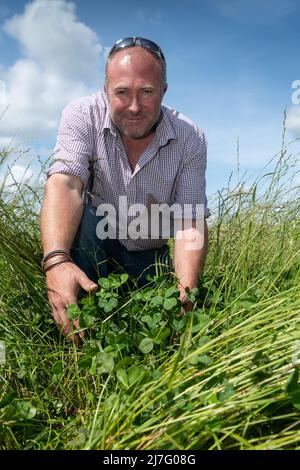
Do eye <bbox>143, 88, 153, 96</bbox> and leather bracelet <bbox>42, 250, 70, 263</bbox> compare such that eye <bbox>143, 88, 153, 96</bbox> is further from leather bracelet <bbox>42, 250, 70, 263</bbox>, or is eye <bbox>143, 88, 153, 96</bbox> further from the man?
leather bracelet <bbox>42, 250, 70, 263</bbox>

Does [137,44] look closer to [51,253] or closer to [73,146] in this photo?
[73,146]

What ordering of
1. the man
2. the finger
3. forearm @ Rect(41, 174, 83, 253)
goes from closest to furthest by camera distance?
the finger < forearm @ Rect(41, 174, 83, 253) < the man

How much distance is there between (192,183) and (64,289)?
3.62 feet

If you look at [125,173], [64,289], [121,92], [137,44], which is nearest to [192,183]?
[125,173]

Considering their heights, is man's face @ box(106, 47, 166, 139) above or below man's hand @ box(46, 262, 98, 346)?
above

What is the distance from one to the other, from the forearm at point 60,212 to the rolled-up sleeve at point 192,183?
0.61 metres

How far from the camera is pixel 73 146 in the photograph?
9.14ft

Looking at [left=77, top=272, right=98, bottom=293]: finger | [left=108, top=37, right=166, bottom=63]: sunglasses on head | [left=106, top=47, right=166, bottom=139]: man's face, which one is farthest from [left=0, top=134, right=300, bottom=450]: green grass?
[left=108, top=37, right=166, bottom=63]: sunglasses on head

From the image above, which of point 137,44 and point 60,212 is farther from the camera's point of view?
point 137,44

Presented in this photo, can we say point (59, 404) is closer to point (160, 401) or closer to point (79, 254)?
point (160, 401)

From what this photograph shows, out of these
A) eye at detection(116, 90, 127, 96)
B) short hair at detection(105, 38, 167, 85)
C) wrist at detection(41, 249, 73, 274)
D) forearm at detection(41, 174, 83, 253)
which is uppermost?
short hair at detection(105, 38, 167, 85)

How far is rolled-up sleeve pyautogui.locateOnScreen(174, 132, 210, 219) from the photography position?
3.00 m

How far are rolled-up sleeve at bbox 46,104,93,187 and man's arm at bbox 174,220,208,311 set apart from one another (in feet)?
1.97
